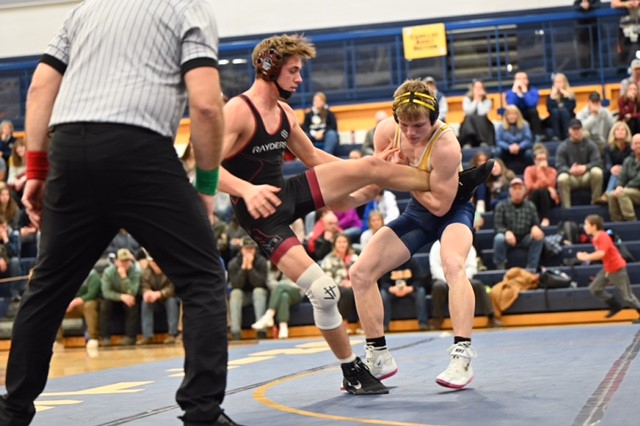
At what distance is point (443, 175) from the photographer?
16.8ft

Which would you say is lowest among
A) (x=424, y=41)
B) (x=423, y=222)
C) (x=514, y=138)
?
(x=423, y=222)

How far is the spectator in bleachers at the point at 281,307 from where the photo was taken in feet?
36.7

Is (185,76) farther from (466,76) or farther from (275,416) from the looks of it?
(466,76)

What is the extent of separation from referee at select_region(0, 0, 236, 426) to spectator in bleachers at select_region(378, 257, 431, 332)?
7.82m

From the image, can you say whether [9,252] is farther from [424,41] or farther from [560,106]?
[560,106]

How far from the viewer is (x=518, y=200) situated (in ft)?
37.8

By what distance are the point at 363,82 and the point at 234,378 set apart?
35.6ft

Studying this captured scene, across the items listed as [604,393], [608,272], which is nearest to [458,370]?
[604,393]

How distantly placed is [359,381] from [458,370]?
1.59 feet

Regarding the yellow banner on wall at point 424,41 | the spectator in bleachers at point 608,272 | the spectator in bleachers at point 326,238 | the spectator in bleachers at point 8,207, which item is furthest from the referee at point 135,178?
the yellow banner on wall at point 424,41

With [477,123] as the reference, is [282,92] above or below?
below

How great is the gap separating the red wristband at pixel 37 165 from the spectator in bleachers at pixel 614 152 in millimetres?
9617

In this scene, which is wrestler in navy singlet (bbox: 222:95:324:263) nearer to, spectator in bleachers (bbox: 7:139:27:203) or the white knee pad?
the white knee pad

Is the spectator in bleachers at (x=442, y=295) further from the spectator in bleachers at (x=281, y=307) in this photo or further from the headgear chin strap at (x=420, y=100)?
the headgear chin strap at (x=420, y=100)
